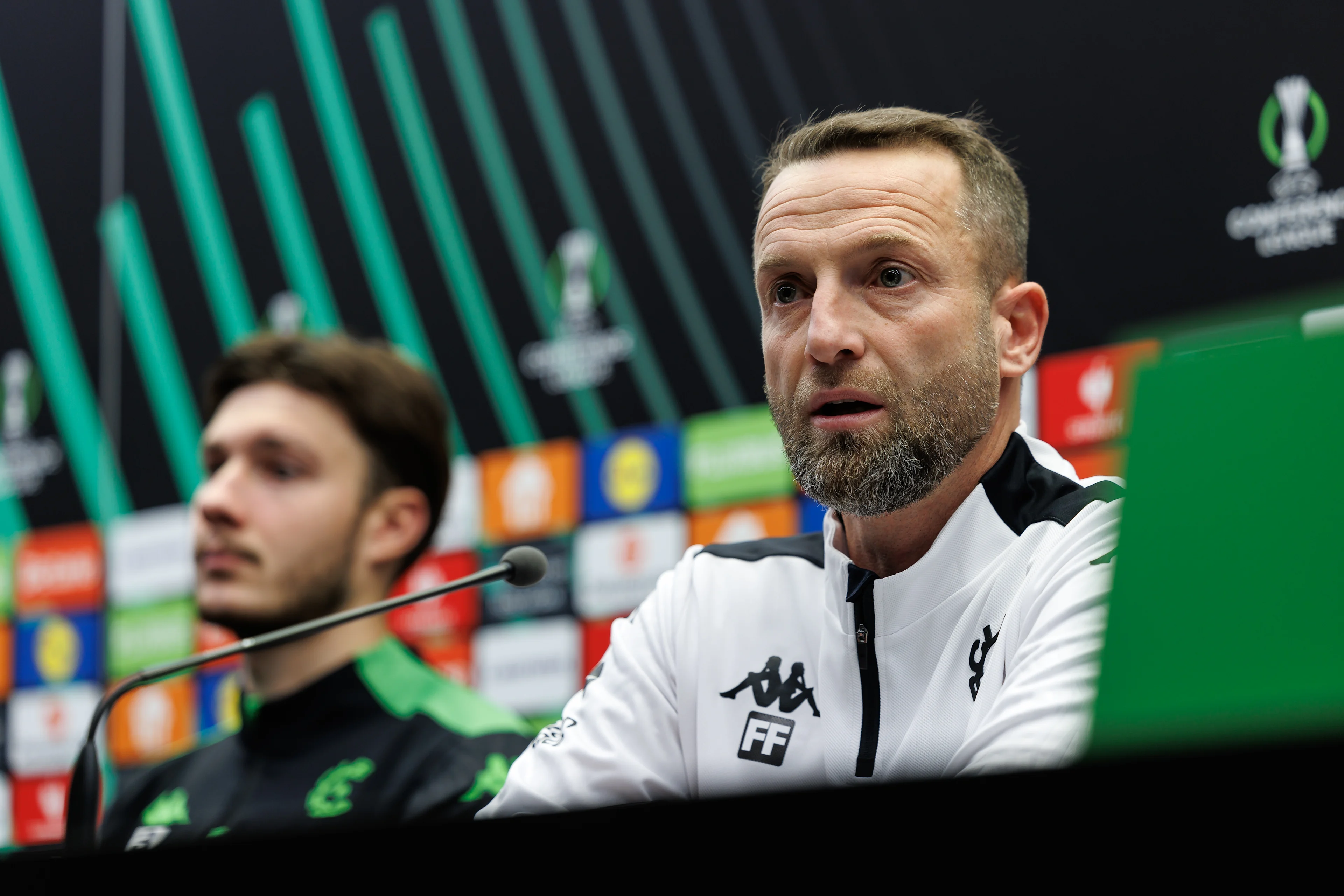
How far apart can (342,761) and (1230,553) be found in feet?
5.52

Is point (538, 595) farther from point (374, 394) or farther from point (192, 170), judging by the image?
point (192, 170)

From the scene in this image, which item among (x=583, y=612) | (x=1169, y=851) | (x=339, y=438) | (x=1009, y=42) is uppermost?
(x=1009, y=42)

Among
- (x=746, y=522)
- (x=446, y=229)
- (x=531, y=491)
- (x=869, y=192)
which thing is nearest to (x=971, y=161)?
(x=869, y=192)

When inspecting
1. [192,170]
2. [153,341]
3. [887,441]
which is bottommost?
[887,441]

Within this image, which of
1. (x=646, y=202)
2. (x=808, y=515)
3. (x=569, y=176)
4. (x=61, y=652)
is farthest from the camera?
(x=61, y=652)

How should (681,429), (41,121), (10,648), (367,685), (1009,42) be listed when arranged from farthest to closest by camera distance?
(41,121) → (10,648) → (681,429) → (1009,42) → (367,685)

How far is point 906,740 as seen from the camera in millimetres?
1240

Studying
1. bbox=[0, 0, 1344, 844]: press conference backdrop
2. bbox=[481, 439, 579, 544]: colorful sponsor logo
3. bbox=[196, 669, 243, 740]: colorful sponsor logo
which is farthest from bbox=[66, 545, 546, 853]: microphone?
bbox=[196, 669, 243, 740]: colorful sponsor logo

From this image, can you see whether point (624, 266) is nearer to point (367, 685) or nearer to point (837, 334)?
point (367, 685)

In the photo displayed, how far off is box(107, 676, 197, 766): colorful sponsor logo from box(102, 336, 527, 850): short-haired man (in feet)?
2.86

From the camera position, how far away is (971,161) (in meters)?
1.43

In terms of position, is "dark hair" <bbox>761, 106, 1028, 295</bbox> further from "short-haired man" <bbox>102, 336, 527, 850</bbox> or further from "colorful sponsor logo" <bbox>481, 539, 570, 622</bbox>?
"colorful sponsor logo" <bbox>481, 539, 570, 622</bbox>

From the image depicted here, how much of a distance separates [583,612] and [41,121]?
1.98 m

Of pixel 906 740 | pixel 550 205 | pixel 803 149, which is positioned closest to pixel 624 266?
pixel 550 205
